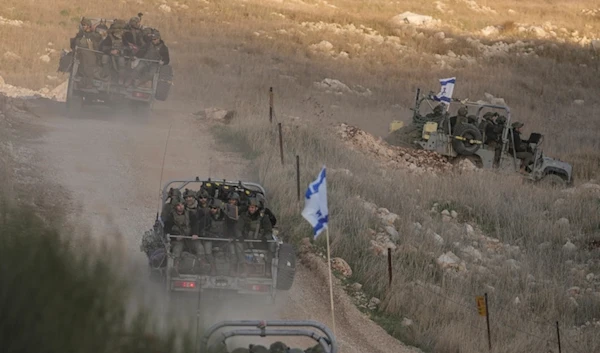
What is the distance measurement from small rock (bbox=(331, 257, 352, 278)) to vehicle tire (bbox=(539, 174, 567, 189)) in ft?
33.5

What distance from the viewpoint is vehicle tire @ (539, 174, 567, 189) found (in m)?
23.6

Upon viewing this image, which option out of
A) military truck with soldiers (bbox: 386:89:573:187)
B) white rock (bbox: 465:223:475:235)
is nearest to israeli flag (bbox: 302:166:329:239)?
white rock (bbox: 465:223:475:235)

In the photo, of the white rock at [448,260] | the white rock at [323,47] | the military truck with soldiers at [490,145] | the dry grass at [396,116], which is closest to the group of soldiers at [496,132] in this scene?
the military truck with soldiers at [490,145]

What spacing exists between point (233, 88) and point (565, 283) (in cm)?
1666

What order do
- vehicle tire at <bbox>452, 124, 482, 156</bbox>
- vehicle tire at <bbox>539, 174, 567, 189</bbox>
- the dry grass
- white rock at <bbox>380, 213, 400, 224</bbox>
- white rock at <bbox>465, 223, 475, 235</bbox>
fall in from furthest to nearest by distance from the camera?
1. vehicle tire at <bbox>539, 174, 567, 189</bbox>
2. vehicle tire at <bbox>452, 124, 482, 156</bbox>
3. white rock at <bbox>465, 223, 475, 235</bbox>
4. white rock at <bbox>380, 213, 400, 224</bbox>
5. the dry grass

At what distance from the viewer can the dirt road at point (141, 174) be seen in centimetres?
1254

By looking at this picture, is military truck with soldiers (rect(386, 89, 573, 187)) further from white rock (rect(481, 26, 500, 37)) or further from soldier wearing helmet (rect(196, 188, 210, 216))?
white rock (rect(481, 26, 500, 37))

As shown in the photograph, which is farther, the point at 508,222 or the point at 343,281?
the point at 508,222

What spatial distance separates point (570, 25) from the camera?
5588 cm

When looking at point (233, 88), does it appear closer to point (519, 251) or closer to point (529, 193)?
point (529, 193)

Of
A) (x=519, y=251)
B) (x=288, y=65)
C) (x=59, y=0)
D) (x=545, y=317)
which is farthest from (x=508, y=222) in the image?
(x=59, y=0)

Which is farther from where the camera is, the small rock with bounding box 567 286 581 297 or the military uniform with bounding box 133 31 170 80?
the military uniform with bounding box 133 31 170 80

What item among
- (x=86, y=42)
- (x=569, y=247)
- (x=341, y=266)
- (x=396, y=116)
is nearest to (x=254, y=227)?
(x=341, y=266)

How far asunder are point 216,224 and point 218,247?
332 mm
